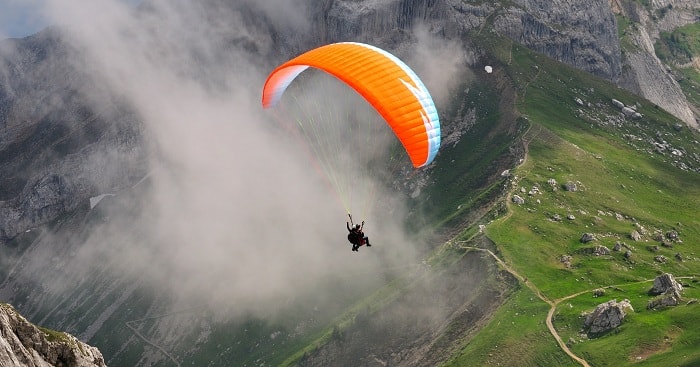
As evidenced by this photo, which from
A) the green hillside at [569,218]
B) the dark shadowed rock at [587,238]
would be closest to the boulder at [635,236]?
the green hillside at [569,218]

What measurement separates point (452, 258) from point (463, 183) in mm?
46805

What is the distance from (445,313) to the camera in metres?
114

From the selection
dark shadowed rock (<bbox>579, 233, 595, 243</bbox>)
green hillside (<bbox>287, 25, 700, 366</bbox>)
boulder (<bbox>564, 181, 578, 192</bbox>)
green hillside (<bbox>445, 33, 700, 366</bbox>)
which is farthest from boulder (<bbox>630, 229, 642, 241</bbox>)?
boulder (<bbox>564, 181, 578, 192</bbox>)

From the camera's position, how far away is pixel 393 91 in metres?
49.2

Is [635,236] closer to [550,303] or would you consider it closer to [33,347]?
[550,303]

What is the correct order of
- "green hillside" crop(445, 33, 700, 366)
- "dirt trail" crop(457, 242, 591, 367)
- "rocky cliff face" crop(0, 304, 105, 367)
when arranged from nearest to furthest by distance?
"rocky cliff face" crop(0, 304, 105, 367) → "dirt trail" crop(457, 242, 591, 367) → "green hillside" crop(445, 33, 700, 366)

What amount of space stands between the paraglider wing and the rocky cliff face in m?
25.2

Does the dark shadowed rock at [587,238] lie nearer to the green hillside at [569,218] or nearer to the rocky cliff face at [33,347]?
the green hillside at [569,218]

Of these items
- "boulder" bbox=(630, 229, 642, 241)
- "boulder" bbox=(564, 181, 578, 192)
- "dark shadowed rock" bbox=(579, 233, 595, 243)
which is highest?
"boulder" bbox=(564, 181, 578, 192)

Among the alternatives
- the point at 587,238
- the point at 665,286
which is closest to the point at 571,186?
the point at 587,238

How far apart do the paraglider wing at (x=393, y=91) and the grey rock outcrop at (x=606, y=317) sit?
168ft

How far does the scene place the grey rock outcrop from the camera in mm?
87500

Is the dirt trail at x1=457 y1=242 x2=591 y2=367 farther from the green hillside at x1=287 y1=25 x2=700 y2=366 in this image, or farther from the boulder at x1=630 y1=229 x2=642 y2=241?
the boulder at x1=630 y1=229 x2=642 y2=241

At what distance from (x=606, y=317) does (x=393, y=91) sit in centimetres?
5548
